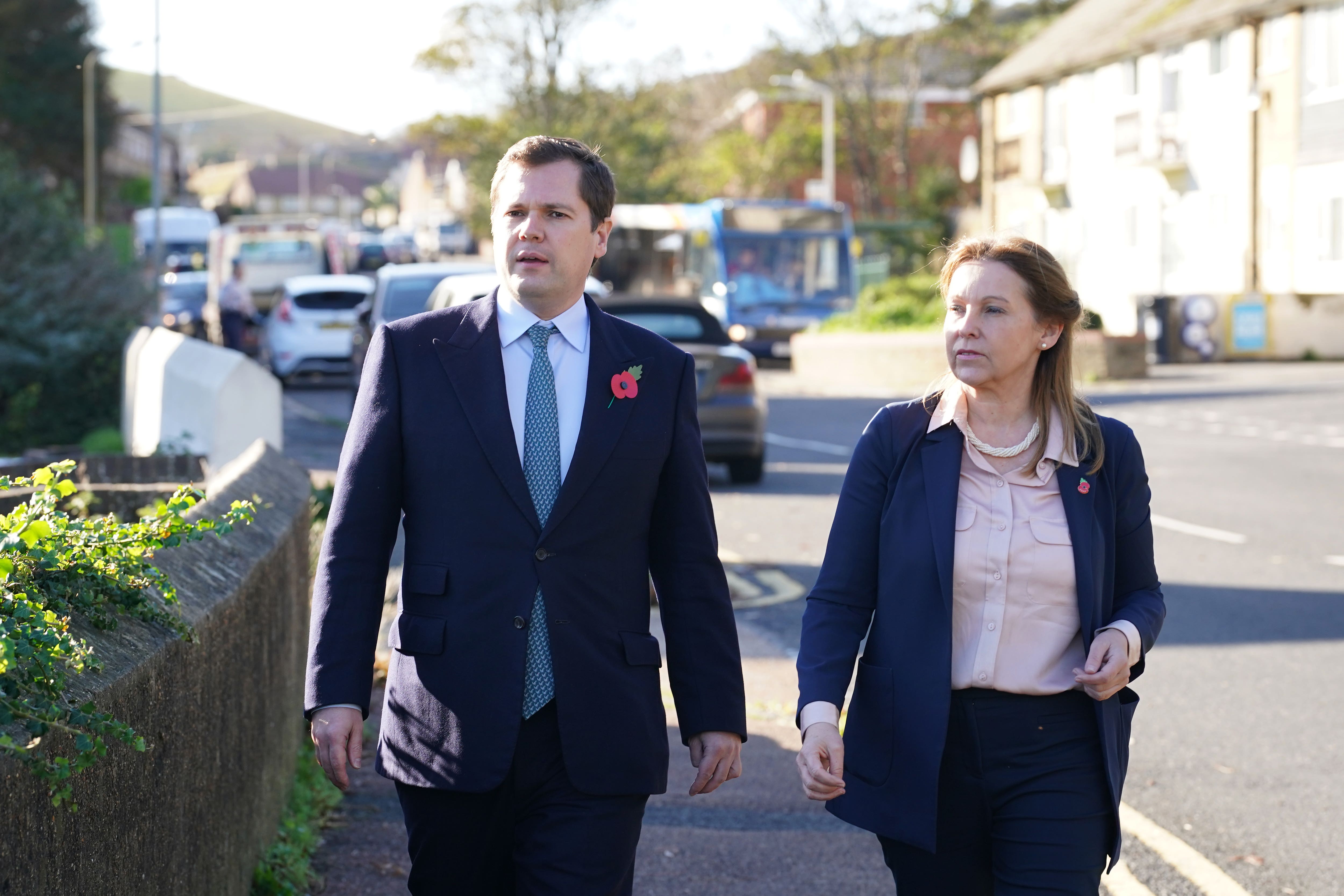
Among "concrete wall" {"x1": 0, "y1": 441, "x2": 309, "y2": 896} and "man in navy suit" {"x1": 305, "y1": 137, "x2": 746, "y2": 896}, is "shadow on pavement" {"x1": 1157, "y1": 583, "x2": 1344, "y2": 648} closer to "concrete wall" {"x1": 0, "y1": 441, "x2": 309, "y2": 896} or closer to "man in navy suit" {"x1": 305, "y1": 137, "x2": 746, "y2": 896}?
"concrete wall" {"x1": 0, "y1": 441, "x2": 309, "y2": 896}

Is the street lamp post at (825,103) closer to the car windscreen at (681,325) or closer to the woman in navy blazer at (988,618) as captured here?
the car windscreen at (681,325)

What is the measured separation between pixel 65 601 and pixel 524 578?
0.81 meters

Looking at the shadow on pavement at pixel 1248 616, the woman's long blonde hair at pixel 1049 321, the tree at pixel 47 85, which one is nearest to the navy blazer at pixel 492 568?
the woman's long blonde hair at pixel 1049 321

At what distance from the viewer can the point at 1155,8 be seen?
41.8 meters

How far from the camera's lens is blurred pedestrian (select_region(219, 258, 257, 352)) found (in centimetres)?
2864

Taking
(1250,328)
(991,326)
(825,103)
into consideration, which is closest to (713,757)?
(991,326)

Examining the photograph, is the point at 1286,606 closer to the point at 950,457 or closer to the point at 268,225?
the point at 950,457

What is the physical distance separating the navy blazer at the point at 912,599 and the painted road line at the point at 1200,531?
28.0 feet

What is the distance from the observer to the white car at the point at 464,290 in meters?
14.1

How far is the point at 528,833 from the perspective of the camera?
306 cm

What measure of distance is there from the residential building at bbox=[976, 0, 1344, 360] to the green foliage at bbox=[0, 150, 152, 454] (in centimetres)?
1447

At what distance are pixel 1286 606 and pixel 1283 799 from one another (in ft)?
11.7

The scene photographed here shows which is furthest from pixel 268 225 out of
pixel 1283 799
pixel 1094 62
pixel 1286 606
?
pixel 1283 799

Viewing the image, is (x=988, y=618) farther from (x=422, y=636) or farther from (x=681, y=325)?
(x=681, y=325)
